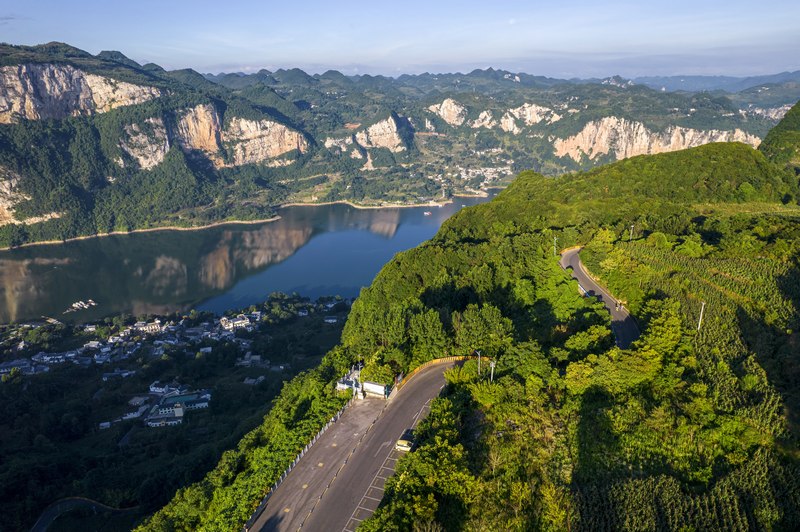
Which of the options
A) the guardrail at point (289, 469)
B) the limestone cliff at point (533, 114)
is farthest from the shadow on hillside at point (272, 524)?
the limestone cliff at point (533, 114)

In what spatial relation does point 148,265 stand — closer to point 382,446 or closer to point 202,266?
point 202,266

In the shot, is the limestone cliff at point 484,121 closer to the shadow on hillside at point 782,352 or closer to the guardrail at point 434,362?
the shadow on hillside at point 782,352

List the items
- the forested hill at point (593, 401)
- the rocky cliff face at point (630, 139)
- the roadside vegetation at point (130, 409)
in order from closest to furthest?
the forested hill at point (593, 401)
the roadside vegetation at point (130, 409)
the rocky cliff face at point (630, 139)

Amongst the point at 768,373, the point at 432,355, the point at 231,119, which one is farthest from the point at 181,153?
the point at 768,373

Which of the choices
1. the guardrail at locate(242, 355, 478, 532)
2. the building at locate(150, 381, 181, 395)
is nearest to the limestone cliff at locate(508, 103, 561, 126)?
the building at locate(150, 381, 181, 395)

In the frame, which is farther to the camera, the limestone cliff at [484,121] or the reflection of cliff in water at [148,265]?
the limestone cliff at [484,121]

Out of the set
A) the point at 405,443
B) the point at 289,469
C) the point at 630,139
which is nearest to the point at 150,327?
the point at 289,469

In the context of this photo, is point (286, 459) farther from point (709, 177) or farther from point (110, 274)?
point (110, 274)
